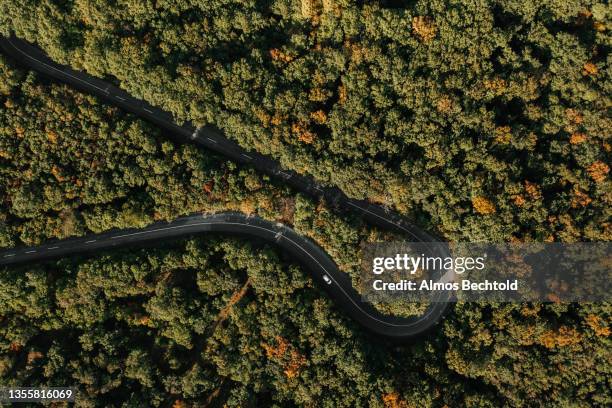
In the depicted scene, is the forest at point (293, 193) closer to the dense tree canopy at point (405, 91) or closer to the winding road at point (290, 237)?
the dense tree canopy at point (405, 91)

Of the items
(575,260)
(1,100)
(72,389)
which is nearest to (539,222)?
(575,260)

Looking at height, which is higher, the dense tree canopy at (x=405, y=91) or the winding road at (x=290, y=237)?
the dense tree canopy at (x=405, y=91)

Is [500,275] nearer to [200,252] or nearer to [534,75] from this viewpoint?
[534,75]

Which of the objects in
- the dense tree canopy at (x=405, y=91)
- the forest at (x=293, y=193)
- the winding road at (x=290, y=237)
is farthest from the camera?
the winding road at (x=290, y=237)

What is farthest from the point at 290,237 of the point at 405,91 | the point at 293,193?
the point at 405,91

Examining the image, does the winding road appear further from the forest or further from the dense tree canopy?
the dense tree canopy

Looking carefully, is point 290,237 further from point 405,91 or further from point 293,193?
point 405,91

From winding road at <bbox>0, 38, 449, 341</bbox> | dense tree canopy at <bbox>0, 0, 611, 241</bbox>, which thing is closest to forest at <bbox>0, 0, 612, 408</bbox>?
dense tree canopy at <bbox>0, 0, 611, 241</bbox>

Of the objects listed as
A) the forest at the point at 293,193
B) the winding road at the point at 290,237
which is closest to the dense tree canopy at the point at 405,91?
the forest at the point at 293,193
